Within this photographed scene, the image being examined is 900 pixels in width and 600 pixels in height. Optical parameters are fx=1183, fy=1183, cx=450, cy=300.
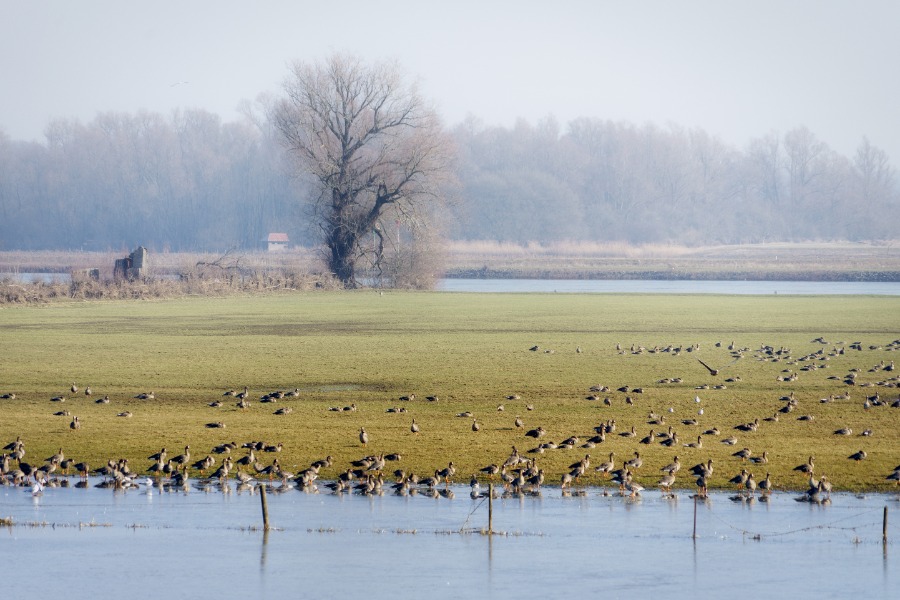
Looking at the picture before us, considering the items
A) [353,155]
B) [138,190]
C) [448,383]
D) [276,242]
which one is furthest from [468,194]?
[448,383]

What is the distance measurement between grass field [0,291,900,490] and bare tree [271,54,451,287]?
30.6 m

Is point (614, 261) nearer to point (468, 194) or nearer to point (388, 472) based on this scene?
point (468, 194)

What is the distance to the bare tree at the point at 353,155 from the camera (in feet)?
277

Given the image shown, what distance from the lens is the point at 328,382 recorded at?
29969 millimetres

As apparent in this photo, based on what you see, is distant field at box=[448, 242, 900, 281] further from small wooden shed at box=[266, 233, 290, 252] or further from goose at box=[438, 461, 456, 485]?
goose at box=[438, 461, 456, 485]

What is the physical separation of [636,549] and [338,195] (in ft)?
237

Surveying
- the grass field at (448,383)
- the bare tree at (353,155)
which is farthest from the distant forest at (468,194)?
the grass field at (448,383)

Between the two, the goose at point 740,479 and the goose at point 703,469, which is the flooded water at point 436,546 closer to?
the goose at point 740,479

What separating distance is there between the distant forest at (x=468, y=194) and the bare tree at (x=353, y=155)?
65839 millimetres

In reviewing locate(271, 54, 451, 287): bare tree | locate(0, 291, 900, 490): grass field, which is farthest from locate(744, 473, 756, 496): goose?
locate(271, 54, 451, 287): bare tree

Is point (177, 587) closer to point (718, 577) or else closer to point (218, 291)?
point (718, 577)

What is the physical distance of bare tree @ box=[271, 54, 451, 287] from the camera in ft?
277

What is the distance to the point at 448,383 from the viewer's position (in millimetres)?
29812

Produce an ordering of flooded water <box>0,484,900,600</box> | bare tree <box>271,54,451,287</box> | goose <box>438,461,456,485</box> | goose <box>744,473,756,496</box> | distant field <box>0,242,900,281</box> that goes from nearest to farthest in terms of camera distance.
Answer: flooded water <box>0,484,900,600</box> → goose <box>744,473,756,496</box> → goose <box>438,461,456,485</box> → bare tree <box>271,54,451,287</box> → distant field <box>0,242,900,281</box>
